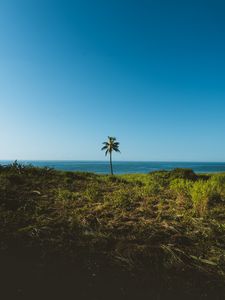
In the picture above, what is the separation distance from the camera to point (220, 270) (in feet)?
12.0

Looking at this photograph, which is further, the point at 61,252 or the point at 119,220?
the point at 119,220

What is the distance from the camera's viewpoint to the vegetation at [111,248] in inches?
129

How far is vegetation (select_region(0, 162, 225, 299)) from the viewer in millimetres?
3268

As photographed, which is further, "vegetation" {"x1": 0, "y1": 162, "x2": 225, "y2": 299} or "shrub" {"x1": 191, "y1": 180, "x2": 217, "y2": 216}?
"shrub" {"x1": 191, "y1": 180, "x2": 217, "y2": 216}

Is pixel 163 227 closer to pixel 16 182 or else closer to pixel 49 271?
pixel 49 271

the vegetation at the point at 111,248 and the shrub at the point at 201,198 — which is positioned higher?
the shrub at the point at 201,198

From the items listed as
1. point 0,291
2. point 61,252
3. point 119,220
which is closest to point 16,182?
point 119,220

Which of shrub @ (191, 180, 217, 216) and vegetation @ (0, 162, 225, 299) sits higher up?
shrub @ (191, 180, 217, 216)

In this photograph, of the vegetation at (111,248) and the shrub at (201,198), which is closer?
the vegetation at (111,248)

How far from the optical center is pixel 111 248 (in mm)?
4160

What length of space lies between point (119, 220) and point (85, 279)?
84.4 inches

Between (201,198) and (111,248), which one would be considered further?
(201,198)

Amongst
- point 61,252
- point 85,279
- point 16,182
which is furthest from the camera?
point 16,182

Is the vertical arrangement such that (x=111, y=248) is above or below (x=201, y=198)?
below
